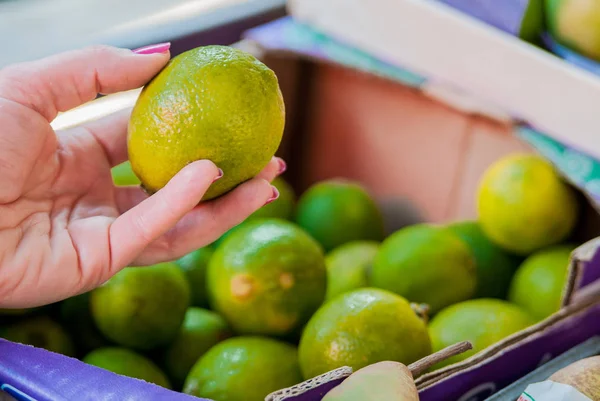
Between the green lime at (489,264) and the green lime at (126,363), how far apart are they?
54cm

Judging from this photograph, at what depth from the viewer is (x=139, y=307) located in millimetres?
895

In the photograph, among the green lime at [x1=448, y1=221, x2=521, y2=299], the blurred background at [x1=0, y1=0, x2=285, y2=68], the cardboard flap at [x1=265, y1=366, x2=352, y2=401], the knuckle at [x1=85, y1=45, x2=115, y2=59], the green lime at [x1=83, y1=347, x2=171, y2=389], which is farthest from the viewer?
the blurred background at [x1=0, y1=0, x2=285, y2=68]

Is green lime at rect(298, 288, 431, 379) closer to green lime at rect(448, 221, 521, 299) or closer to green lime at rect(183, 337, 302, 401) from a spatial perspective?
green lime at rect(183, 337, 302, 401)

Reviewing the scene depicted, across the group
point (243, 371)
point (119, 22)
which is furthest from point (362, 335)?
point (119, 22)

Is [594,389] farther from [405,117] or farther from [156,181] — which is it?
[405,117]

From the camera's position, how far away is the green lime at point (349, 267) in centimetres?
106

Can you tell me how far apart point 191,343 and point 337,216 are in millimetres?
374

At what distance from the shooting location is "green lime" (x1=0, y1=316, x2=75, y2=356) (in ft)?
2.81

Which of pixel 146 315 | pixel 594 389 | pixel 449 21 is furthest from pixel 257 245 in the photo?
pixel 449 21

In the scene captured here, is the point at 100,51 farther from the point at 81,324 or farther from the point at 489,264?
the point at 489,264

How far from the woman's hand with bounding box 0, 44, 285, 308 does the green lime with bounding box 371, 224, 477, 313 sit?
11.2 inches

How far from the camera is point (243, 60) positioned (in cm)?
70

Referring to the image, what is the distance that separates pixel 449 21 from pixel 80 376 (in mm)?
844

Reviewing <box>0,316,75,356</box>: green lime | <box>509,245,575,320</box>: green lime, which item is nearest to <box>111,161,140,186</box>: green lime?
<box>0,316,75,356</box>: green lime
